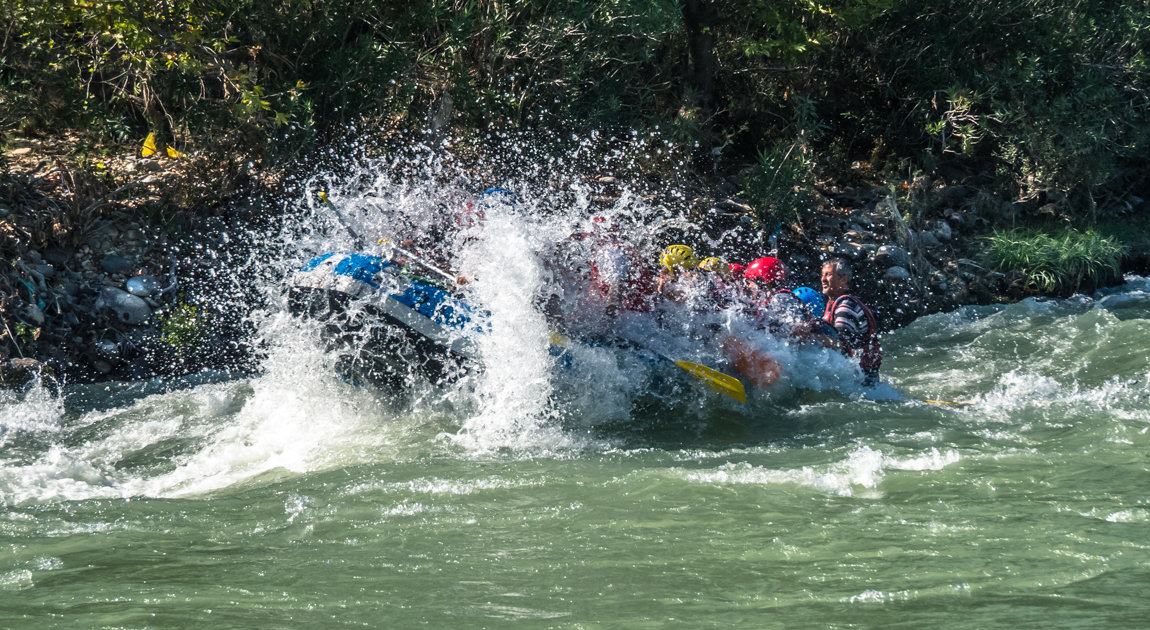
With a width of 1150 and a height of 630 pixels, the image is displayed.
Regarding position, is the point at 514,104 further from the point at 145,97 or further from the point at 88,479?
the point at 88,479

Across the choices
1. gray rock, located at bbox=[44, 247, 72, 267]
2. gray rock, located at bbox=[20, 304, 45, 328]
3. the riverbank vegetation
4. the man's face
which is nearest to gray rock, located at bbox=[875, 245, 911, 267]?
the riverbank vegetation

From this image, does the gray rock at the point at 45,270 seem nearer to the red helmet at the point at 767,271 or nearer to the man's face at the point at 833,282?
the red helmet at the point at 767,271

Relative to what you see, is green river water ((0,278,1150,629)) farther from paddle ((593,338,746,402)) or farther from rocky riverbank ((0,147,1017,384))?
rocky riverbank ((0,147,1017,384))

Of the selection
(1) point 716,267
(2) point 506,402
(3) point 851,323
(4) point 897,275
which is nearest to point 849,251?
(4) point 897,275

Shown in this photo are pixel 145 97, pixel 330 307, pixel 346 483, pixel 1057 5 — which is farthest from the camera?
pixel 1057 5

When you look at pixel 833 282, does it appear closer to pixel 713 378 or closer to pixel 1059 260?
pixel 713 378

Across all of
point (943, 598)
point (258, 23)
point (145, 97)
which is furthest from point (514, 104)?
point (943, 598)

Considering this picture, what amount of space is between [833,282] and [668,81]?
478cm

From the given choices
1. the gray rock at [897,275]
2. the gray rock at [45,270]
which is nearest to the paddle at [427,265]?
the gray rock at [45,270]

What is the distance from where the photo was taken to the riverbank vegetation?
9992mm

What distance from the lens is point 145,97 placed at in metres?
10.2

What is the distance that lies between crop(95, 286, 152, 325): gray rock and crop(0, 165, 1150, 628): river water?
877mm

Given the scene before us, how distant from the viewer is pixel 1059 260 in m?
11.0

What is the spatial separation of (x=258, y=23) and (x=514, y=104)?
2511 millimetres
